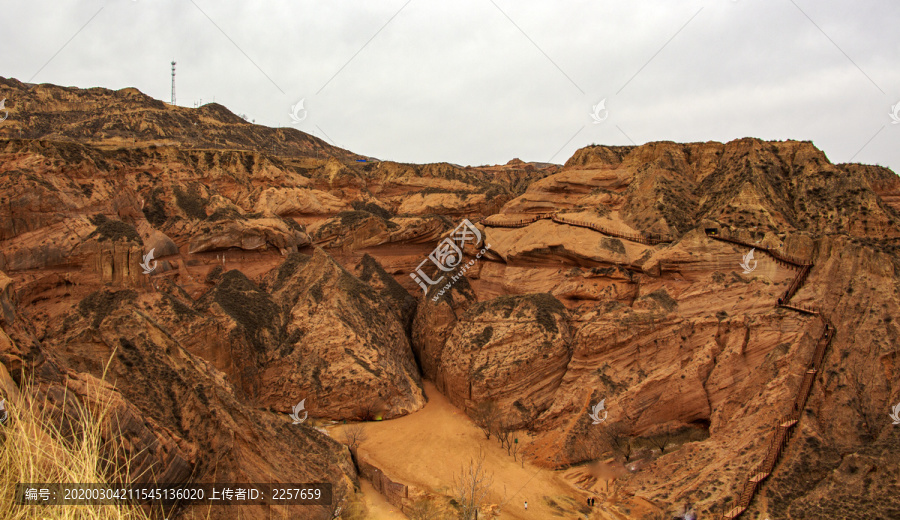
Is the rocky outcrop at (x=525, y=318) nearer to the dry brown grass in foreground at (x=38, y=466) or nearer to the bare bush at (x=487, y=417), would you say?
the bare bush at (x=487, y=417)

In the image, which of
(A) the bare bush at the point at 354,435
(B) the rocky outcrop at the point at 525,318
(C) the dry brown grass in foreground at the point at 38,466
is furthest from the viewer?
(A) the bare bush at the point at 354,435

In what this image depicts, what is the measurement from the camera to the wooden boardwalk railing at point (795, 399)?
523 inches

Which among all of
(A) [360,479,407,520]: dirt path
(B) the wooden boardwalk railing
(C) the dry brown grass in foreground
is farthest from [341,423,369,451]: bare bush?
(C) the dry brown grass in foreground

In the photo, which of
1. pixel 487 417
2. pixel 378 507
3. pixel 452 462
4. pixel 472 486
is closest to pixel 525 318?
pixel 487 417

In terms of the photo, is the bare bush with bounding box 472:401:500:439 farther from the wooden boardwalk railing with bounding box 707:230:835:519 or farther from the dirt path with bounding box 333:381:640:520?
the wooden boardwalk railing with bounding box 707:230:835:519

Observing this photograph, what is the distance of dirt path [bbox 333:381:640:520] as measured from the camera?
52.2 feet

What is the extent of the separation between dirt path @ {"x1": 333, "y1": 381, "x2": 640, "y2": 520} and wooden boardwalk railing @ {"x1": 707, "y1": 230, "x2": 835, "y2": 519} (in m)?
3.75

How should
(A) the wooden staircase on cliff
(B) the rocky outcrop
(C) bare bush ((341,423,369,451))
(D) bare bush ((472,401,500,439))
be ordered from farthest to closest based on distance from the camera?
(A) the wooden staircase on cliff → (D) bare bush ((472,401,500,439)) → (C) bare bush ((341,423,369,451)) → (B) the rocky outcrop

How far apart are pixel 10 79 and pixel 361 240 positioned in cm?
5747

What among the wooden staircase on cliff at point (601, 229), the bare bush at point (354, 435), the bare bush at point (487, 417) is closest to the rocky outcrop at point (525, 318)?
the wooden staircase on cliff at point (601, 229)

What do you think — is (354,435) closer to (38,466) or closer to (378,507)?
(378,507)

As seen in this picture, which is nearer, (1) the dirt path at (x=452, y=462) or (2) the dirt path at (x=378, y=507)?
(2) the dirt path at (x=378, y=507)

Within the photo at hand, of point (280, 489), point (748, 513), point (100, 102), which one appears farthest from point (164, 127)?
point (748, 513)

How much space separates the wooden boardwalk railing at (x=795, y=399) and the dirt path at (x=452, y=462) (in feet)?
12.3
